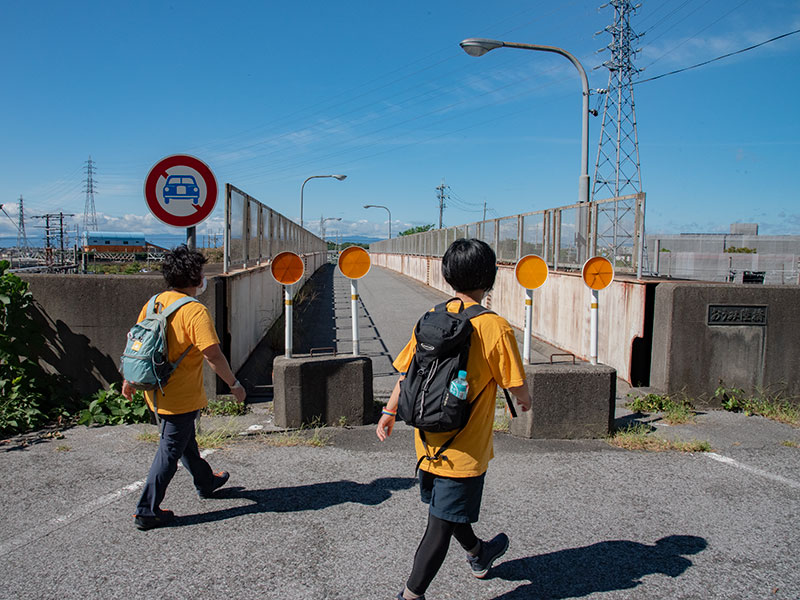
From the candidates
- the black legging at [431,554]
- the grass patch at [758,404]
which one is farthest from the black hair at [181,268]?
the grass patch at [758,404]

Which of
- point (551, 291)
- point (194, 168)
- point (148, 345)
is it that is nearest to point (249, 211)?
point (194, 168)

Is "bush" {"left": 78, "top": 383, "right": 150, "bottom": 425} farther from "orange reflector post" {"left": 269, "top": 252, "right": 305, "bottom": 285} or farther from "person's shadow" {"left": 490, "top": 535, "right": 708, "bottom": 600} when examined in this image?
"person's shadow" {"left": 490, "top": 535, "right": 708, "bottom": 600}

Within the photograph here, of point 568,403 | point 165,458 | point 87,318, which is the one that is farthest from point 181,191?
point 568,403

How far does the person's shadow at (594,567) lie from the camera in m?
3.17

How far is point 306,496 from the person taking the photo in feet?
14.2

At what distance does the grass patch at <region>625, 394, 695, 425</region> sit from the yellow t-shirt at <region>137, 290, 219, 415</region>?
16.1 ft

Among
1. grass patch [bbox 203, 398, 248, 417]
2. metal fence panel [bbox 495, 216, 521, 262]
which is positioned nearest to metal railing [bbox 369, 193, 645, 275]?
metal fence panel [bbox 495, 216, 521, 262]

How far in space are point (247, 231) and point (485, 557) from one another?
24.7 feet

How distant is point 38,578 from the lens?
319 centimetres

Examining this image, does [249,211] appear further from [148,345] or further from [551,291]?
[148,345]

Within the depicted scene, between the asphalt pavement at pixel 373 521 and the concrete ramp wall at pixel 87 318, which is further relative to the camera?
the concrete ramp wall at pixel 87 318

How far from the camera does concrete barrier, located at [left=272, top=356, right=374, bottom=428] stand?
19.0 ft

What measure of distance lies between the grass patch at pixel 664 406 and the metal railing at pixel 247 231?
5304mm

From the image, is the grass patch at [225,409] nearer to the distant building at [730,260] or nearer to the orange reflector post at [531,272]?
the orange reflector post at [531,272]
